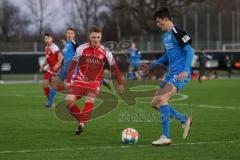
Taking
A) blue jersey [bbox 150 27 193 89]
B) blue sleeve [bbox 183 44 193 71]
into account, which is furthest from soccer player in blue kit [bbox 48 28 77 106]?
blue sleeve [bbox 183 44 193 71]

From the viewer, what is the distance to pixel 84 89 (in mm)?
12320

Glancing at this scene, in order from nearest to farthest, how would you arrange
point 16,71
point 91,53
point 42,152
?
point 42,152, point 91,53, point 16,71

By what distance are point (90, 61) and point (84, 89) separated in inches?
22.2

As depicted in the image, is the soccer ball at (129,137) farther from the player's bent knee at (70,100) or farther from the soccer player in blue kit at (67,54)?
the soccer player in blue kit at (67,54)

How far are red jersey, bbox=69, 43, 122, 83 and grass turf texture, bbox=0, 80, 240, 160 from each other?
Result: 1.09m

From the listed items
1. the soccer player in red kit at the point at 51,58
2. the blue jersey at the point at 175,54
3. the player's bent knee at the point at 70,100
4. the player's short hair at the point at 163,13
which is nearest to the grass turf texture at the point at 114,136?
the player's bent knee at the point at 70,100

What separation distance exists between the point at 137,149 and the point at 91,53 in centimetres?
310

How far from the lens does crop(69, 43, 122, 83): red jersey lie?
12219 mm

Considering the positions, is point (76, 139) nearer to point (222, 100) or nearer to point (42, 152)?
point (42, 152)

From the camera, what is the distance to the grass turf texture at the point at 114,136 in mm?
9219

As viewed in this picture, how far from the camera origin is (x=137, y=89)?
2353 centimetres

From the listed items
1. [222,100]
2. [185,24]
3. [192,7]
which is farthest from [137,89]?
[192,7]

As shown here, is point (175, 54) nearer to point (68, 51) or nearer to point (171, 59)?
point (171, 59)

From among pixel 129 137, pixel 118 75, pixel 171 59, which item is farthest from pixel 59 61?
pixel 129 137
